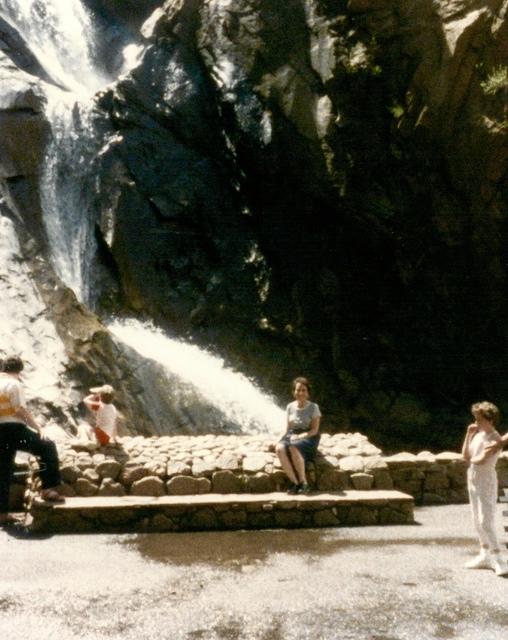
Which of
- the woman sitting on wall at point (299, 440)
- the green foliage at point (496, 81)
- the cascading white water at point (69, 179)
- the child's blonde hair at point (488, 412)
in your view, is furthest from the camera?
the cascading white water at point (69, 179)

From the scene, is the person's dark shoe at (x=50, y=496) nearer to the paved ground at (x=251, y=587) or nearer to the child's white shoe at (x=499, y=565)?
the paved ground at (x=251, y=587)

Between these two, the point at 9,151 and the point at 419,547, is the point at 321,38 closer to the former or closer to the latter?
the point at 9,151

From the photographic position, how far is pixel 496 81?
15.3 m

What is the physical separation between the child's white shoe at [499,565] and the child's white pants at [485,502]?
0.24 ft

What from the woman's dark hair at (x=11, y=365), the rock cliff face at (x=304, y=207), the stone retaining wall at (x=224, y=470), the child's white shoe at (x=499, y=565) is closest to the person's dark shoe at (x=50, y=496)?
the stone retaining wall at (x=224, y=470)

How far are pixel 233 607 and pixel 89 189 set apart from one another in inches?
624

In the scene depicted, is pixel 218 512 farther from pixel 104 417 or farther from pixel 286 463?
pixel 104 417

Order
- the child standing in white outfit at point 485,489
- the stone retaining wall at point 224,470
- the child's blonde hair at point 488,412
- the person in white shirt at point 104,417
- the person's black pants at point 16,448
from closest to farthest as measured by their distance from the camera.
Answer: the child standing in white outfit at point 485,489 < the child's blonde hair at point 488,412 < the person's black pants at point 16,448 < the stone retaining wall at point 224,470 < the person in white shirt at point 104,417

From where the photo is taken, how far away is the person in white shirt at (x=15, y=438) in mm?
7598

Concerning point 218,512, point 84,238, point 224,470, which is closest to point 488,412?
point 218,512

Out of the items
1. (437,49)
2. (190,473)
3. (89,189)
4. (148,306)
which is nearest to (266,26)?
(437,49)

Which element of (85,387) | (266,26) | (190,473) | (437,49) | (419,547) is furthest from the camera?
(266,26)

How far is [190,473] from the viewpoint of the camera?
8492 mm

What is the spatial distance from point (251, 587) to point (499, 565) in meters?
2.07
